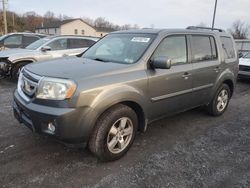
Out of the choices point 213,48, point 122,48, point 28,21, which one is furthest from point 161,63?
point 28,21

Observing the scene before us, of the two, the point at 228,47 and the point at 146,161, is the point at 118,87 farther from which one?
the point at 228,47

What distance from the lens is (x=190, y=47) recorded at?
441 cm

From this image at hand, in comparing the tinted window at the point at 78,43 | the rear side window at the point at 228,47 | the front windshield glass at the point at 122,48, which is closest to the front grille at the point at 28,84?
the front windshield glass at the point at 122,48

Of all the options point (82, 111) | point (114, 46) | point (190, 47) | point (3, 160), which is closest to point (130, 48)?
point (114, 46)

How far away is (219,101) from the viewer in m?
5.44

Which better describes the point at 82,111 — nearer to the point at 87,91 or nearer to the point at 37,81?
the point at 87,91

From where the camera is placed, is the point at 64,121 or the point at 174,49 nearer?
the point at 64,121

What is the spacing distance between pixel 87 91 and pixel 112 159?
1050 millimetres

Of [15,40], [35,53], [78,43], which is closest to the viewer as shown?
[35,53]

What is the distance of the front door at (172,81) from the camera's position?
377cm

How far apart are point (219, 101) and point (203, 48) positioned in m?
1.34

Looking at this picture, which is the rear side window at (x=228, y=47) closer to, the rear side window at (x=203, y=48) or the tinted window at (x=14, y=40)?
the rear side window at (x=203, y=48)

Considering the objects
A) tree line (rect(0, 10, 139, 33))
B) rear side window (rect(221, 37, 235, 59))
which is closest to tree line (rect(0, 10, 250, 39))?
tree line (rect(0, 10, 139, 33))

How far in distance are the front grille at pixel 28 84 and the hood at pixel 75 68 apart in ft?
0.23
